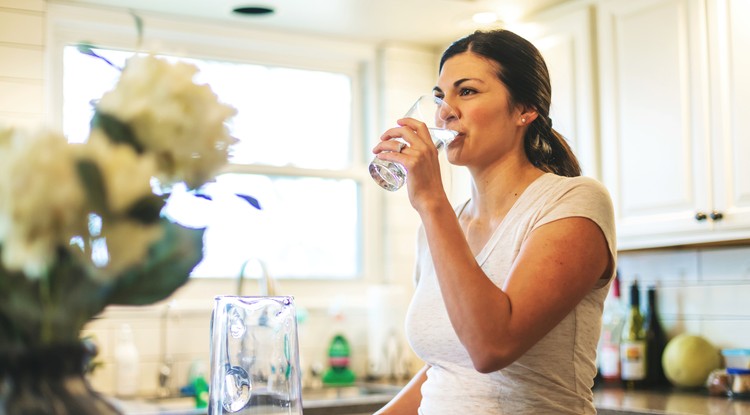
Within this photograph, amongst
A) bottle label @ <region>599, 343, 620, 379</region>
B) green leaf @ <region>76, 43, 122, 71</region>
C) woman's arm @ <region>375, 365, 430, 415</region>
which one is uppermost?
green leaf @ <region>76, 43, 122, 71</region>

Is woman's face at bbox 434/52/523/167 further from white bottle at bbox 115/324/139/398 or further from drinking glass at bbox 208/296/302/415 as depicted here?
white bottle at bbox 115/324/139/398

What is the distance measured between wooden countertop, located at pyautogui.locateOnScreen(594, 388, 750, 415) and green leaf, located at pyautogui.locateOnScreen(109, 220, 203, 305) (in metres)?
1.98

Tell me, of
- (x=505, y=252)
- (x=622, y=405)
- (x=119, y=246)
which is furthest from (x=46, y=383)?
(x=622, y=405)

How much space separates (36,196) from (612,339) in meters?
2.89

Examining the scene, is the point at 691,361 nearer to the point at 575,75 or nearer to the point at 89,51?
the point at 575,75

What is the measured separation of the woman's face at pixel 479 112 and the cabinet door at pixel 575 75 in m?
1.53

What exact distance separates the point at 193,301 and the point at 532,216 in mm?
2206

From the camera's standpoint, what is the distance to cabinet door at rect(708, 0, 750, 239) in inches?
105

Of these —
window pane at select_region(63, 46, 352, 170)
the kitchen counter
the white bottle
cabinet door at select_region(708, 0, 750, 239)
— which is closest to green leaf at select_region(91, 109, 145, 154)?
the kitchen counter

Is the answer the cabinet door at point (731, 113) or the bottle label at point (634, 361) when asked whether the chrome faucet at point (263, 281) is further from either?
the cabinet door at point (731, 113)

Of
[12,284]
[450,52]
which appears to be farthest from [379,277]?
[12,284]

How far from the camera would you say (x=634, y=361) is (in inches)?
123

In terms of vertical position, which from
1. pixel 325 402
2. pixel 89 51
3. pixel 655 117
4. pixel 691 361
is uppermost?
pixel 655 117

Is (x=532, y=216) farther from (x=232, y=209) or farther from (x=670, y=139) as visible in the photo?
(x=232, y=209)
